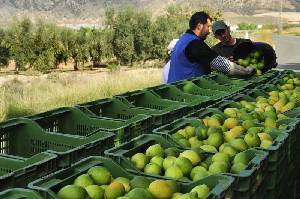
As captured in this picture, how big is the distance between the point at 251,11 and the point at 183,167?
150368mm

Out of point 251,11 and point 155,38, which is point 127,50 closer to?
point 155,38

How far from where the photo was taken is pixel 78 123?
438cm

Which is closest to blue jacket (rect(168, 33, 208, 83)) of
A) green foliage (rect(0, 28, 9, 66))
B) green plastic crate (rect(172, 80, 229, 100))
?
green plastic crate (rect(172, 80, 229, 100))

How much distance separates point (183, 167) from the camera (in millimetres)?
3154

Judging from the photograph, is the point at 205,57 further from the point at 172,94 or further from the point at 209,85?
the point at 172,94

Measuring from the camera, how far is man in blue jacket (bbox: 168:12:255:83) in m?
6.53

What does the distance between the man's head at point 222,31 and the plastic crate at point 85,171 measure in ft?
18.1

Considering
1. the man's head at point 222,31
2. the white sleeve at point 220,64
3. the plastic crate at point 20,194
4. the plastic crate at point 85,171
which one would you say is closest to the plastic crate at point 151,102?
the white sleeve at point 220,64

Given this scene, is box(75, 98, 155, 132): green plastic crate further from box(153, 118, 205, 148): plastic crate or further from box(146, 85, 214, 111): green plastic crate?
box(146, 85, 214, 111): green plastic crate

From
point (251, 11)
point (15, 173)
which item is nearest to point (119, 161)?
point (15, 173)

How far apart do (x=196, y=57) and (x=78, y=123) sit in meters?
2.65

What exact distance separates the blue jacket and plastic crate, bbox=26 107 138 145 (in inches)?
104

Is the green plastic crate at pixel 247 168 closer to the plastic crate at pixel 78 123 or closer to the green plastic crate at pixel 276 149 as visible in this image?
the green plastic crate at pixel 276 149

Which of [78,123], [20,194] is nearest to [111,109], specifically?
[78,123]
